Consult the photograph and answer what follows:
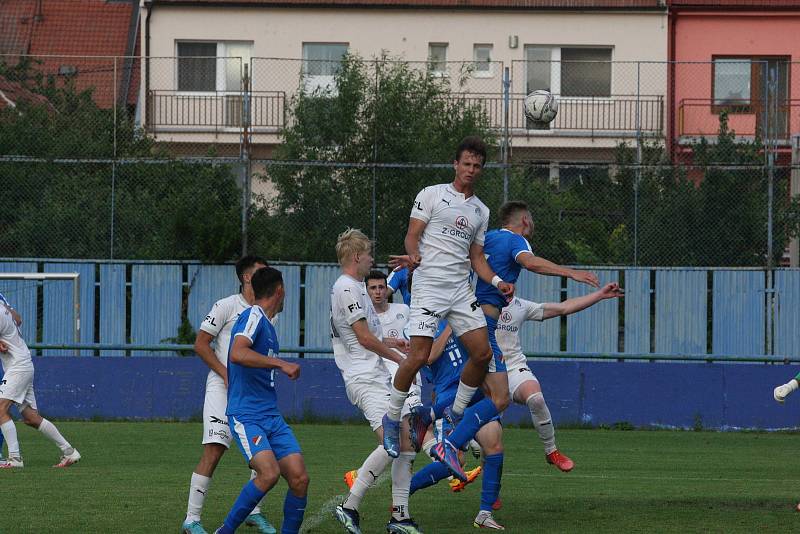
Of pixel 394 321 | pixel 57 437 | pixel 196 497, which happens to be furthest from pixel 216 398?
pixel 57 437

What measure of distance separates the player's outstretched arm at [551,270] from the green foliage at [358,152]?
12.2 metres

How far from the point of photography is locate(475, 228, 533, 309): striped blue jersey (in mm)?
10195

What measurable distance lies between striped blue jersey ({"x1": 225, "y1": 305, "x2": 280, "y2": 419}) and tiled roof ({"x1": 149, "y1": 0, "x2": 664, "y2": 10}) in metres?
25.5

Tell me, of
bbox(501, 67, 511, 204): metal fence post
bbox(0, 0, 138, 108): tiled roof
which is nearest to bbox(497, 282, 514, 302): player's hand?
bbox(501, 67, 511, 204): metal fence post

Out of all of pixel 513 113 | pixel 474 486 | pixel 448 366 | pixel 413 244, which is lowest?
pixel 474 486

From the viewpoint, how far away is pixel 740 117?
83.0 feet

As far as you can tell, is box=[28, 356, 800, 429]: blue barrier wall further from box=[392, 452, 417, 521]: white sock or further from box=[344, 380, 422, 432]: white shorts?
box=[392, 452, 417, 521]: white sock

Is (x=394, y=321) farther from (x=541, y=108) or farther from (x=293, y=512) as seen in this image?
(x=541, y=108)

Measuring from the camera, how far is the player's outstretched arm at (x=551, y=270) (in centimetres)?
964

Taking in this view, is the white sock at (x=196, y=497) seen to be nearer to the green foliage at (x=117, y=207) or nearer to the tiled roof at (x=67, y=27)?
the green foliage at (x=117, y=207)

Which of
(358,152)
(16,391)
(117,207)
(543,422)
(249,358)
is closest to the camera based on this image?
(249,358)

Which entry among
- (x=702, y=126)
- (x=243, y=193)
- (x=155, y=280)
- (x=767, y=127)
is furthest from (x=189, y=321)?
(x=702, y=126)

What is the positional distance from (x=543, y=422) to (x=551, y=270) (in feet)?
Result: 5.67

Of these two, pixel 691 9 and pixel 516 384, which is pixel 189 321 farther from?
pixel 691 9
